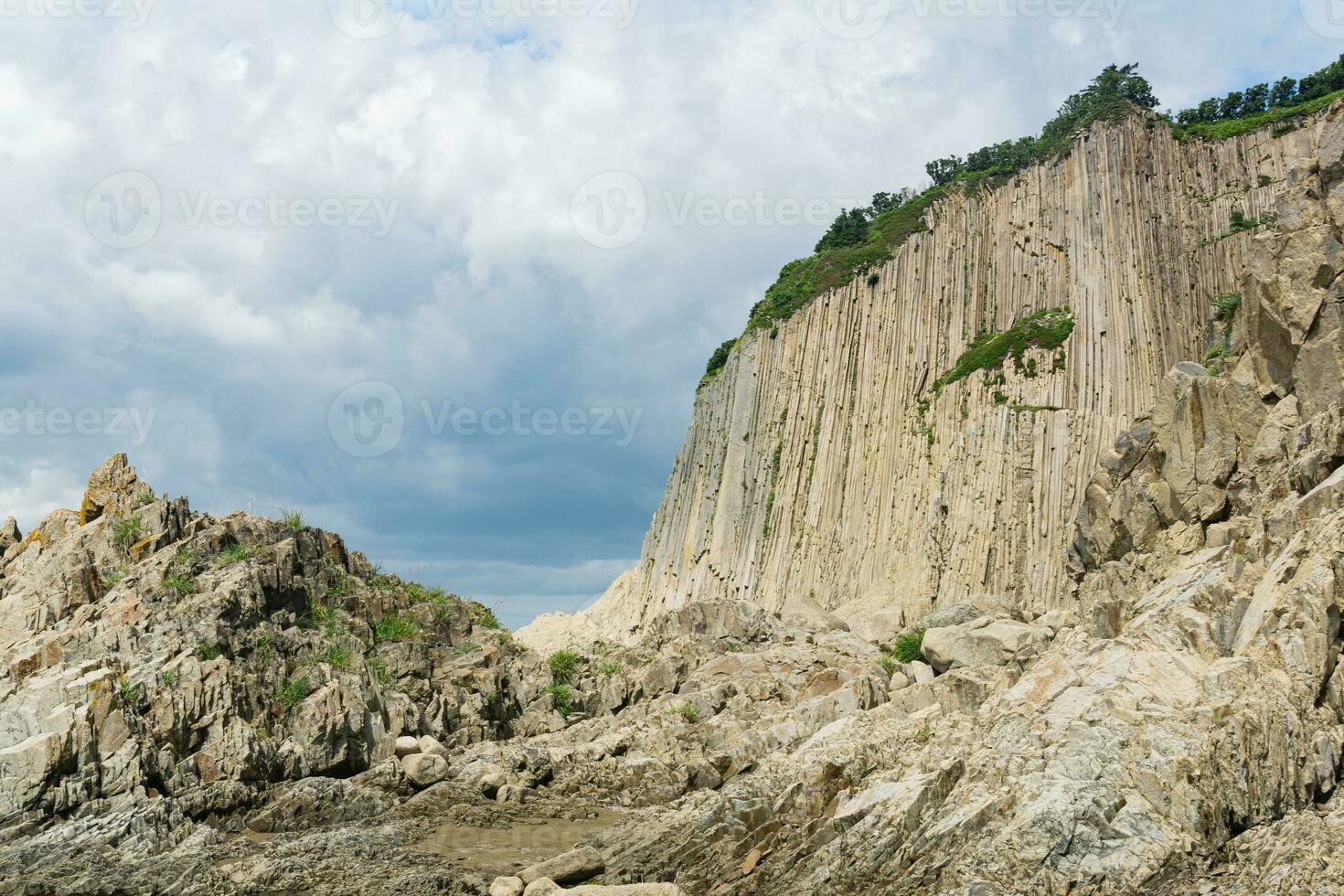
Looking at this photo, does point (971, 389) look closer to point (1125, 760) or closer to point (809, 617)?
point (809, 617)

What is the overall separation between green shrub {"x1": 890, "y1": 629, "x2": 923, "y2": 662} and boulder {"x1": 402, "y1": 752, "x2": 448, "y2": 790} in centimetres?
1456

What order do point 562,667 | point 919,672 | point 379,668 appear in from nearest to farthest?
point 379,668 → point 919,672 → point 562,667

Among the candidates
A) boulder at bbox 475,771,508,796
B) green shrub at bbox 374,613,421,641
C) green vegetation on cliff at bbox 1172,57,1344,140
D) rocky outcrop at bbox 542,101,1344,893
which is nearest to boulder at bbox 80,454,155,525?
green shrub at bbox 374,613,421,641

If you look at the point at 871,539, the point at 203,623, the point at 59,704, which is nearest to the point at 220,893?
the point at 59,704

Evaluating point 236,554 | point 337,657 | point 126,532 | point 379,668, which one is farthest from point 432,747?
point 126,532

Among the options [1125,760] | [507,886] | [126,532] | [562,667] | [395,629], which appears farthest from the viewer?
[562,667]

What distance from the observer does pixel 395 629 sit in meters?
28.0

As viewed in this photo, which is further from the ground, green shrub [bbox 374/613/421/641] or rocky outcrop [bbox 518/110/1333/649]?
rocky outcrop [bbox 518/110/1333/649]

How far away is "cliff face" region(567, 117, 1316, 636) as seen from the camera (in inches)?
1570

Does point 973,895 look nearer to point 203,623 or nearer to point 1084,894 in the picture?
point 1084,894

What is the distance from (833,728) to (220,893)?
1013cm

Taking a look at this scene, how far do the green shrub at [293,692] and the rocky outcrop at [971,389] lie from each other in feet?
71.1

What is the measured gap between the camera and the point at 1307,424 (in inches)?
762

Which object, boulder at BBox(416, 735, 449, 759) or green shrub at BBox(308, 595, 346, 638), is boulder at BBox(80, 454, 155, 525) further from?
boulder at BBox(416, 735, 449, 759)
